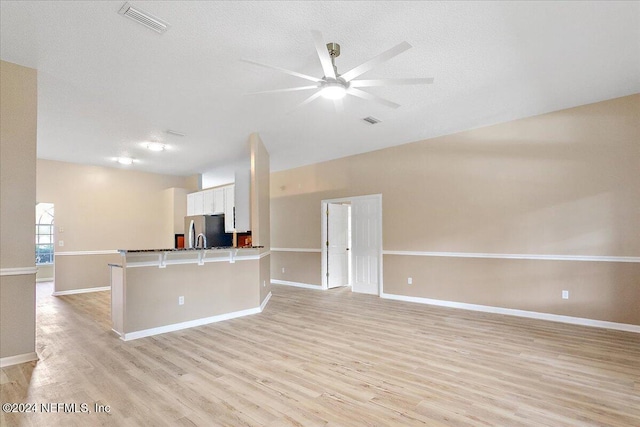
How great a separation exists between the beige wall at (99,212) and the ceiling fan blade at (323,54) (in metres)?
7.01

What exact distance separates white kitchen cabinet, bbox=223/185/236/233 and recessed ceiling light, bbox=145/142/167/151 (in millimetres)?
1690

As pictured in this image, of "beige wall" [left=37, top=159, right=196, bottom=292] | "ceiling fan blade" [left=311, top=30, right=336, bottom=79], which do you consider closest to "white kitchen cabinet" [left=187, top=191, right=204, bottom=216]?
"beige wall" [left=37, top=159, right=196, bottom=292]

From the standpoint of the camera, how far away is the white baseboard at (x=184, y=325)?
3.86m

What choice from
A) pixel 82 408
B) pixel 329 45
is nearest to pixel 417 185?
pixel 329 45

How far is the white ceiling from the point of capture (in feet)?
8.04

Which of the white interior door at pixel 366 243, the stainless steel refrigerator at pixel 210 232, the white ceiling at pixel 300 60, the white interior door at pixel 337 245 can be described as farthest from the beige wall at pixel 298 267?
the white ceiling at pixel 300 60

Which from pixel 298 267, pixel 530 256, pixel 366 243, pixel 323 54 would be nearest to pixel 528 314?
pixel 530 256

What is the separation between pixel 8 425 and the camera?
6.89 feet

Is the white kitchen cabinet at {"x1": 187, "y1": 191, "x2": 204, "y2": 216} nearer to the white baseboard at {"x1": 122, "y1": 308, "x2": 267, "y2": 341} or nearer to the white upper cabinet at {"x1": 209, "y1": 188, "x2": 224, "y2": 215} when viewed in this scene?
the white upper cabinet at {"x1": 209, "y1": 188, "x2": 224, "y2": 215}

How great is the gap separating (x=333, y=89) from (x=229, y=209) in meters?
4.96

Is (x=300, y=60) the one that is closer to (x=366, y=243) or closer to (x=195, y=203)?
(x=366, y=243)

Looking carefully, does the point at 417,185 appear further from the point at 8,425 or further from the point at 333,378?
the point at 8,425

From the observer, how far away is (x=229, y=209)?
7234 mm

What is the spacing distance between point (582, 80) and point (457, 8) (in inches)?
86.7
